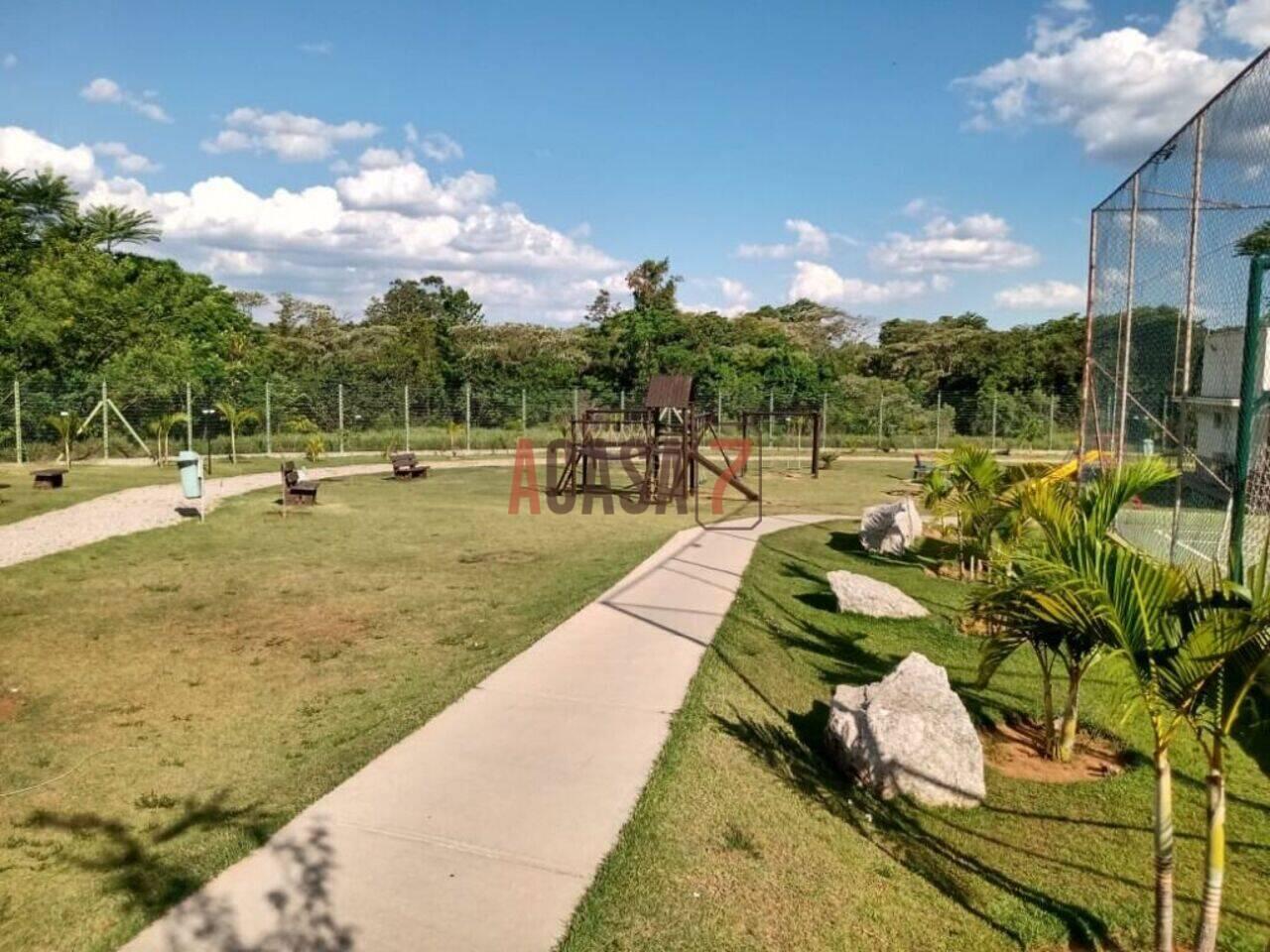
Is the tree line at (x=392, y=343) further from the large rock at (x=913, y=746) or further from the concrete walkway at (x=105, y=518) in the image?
the large rock at (x=913, y=746)

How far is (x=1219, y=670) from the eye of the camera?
2.87 meters

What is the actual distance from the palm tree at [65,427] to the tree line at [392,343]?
151 centimetres

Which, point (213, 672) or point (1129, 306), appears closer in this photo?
point (213, 672)

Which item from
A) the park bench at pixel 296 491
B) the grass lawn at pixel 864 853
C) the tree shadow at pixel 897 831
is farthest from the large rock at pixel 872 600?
the park bench at pixel 296 491


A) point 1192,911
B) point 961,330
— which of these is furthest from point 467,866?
point 961,330

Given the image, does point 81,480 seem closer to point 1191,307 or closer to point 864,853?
point 864,853

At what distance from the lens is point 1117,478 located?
17.8 feet

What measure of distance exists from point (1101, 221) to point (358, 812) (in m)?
11.8

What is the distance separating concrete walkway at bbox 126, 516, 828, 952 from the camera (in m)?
3.12

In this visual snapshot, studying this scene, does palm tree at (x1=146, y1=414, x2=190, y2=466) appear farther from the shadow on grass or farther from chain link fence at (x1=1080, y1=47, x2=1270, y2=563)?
chain link fence at (x1=1080, y1=47, x2=1270, y2=563)

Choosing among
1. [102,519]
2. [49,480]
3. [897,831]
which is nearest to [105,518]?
[102,519]

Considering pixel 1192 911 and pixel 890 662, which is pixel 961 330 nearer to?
pixel 890 662

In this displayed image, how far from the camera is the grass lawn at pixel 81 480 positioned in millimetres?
13938

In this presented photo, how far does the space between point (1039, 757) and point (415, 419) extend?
29.2m
